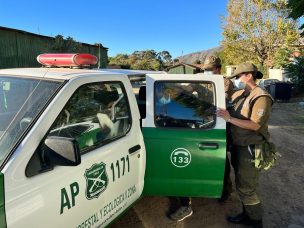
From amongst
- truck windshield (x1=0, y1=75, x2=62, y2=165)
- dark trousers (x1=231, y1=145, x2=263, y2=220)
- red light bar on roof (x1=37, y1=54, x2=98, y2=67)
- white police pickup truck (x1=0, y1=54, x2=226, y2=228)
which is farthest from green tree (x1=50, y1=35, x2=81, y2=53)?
truck windshield (x1=0, y1=75, x2=62, y2=165)

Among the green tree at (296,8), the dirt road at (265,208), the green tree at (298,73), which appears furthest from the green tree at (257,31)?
the dirt road at (265,208)

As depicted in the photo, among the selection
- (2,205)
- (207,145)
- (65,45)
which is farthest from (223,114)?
(65,45)

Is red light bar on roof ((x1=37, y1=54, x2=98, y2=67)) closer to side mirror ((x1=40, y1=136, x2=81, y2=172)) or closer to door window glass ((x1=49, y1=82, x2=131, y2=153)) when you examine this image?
door window glass ((x1=49, y1=82, x2=131, y2=153))

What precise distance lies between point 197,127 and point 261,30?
3449 centimetres

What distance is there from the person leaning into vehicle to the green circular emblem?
51 centimetres

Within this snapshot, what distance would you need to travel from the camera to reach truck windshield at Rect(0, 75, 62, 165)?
208cm

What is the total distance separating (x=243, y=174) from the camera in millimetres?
3723

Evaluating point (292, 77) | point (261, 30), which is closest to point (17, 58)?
point (292, 77)

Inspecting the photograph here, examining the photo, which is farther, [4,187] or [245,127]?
[245,127]

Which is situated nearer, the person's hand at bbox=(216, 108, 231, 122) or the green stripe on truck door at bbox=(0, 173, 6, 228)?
the green stripe on truck door at bbox=(0, 173, 6, 228)

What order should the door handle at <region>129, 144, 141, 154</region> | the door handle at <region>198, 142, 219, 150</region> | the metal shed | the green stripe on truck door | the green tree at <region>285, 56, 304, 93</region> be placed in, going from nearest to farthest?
the green stripe on truck door, the door handle at <region>129, 144, 141, 154</region>, the door handle at <region>198, 142, 219, 150</region>, the metal shed, the green tree at <region>285, 56, 304, 93</region>

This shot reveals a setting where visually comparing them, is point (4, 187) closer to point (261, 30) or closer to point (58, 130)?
point (58, 130)

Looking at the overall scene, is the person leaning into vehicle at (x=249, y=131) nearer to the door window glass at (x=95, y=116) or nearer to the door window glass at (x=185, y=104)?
the door window glass at (x=185, y=104)

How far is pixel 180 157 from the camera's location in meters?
3.42
